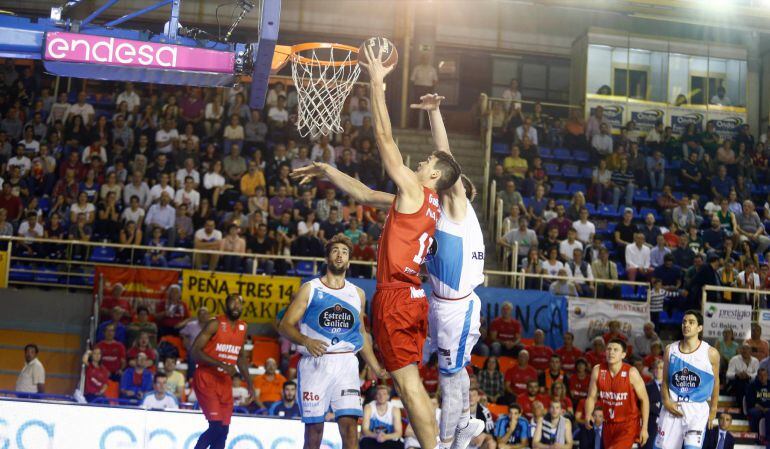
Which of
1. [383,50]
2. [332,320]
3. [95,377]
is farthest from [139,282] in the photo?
[383,50]

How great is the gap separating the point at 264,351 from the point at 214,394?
19.0 feet

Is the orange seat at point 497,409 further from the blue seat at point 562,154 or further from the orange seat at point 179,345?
the blue seat at point 562,154

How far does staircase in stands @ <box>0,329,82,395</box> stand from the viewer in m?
15.4

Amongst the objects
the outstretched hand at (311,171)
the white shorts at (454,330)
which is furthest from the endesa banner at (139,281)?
the white shorts at (454,330)

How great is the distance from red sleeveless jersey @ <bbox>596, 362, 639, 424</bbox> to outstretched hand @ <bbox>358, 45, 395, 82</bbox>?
598 cm

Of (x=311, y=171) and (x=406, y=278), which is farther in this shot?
(x=311, y=171)

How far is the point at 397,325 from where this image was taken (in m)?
6.75

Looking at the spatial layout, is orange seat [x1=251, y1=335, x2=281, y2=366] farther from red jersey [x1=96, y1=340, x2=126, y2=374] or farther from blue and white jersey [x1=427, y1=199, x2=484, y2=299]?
blue and white jersey [x1=427, y1=199, x2=484, y2=299]

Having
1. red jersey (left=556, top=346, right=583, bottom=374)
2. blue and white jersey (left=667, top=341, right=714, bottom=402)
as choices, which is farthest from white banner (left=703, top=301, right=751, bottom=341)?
blue and white jersey (left=667, top=341, right=714, bottom=402)

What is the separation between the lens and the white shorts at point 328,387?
8016 millimetres

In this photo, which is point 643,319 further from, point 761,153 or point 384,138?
point 384,138

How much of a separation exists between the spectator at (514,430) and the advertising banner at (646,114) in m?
15.2

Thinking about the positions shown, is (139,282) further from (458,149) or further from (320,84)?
(458,149)

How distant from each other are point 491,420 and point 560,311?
3711mm
